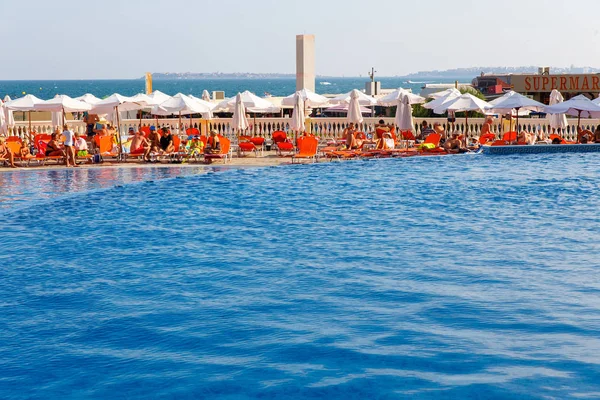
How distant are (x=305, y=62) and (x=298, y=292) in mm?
23453

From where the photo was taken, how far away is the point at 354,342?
7.88 m

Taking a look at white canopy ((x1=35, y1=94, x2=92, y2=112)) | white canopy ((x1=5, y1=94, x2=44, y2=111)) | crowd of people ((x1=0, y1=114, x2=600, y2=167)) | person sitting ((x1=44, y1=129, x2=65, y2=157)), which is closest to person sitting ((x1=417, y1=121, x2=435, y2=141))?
crowd of people ((x1=0, y1=114, x2=600, y2=167))

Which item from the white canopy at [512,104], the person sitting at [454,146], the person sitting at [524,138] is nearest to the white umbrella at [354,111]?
the person sitting at [454,146]

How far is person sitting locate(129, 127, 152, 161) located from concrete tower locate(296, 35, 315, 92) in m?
12.6

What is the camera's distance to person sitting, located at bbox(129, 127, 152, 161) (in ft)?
65.0

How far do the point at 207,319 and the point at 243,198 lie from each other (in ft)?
24.1

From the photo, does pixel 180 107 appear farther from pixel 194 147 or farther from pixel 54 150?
pixel 54 150

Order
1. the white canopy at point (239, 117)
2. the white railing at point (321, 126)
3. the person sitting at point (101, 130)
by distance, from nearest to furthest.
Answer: the person sitting at point (101, 130), the white canopy at point (239, 117), the white railing at point (321, 126)

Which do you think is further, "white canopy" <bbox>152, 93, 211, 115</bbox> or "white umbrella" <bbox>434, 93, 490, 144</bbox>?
"white umbrella" <bbox>434, 93, 490, 144</bbox>

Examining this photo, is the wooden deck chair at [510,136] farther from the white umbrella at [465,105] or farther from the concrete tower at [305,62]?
the concrete tower at [305,62]

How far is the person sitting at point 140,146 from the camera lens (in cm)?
1982

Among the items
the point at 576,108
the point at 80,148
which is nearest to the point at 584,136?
the point at 576,108

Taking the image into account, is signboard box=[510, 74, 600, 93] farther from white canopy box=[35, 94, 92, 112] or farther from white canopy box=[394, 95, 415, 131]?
white canopy box=[35, 94, 92, 112]

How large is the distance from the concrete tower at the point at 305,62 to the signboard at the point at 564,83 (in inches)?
673
